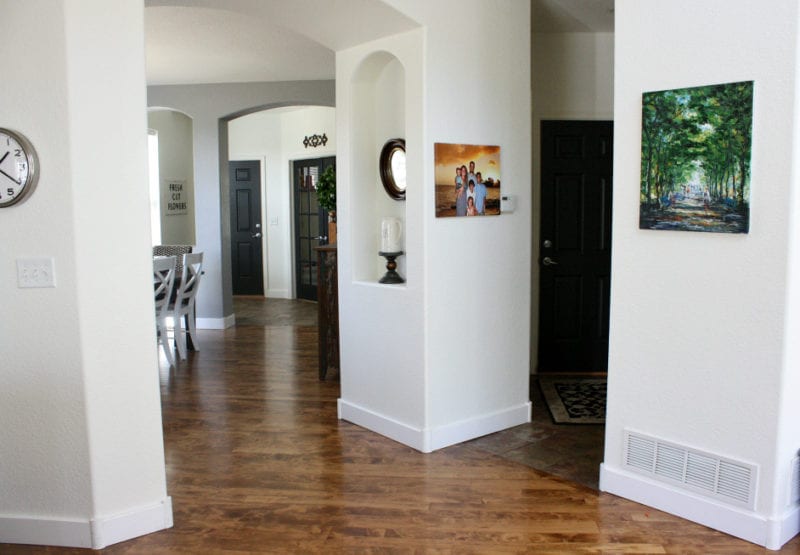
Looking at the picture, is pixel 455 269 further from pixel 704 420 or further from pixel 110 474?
pixel 110 474

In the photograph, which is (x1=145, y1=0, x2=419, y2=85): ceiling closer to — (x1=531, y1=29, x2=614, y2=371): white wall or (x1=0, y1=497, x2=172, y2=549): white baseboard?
(x1=531, y1=29, x2=614, y2=371): white wall

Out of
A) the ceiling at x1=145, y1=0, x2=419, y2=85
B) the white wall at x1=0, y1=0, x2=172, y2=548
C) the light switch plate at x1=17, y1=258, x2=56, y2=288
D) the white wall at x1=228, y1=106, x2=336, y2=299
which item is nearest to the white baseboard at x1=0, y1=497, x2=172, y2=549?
the white wall at x1=0, y1=0, x2=172, y2=548

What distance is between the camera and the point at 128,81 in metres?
2.92

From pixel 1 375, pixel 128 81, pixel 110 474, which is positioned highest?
pixel 128 81

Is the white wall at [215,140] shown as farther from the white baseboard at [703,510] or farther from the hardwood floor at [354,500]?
the white baseboard at [703,510]

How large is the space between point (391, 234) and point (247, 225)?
258 inches

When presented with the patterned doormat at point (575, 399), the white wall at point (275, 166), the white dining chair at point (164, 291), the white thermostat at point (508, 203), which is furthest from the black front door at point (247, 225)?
the white thermostat at point (508, 203)

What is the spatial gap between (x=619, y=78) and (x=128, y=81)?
2130 millimetres

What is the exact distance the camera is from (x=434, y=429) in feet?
13.5

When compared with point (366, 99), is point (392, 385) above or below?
below

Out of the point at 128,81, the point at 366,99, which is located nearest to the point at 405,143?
→ the point at 366,99

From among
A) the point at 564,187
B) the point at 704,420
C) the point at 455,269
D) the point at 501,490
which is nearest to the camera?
the point at 704,420

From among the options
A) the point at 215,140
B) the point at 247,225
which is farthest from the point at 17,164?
the point at 247,225

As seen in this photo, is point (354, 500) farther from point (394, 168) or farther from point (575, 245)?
point (575, 245)
